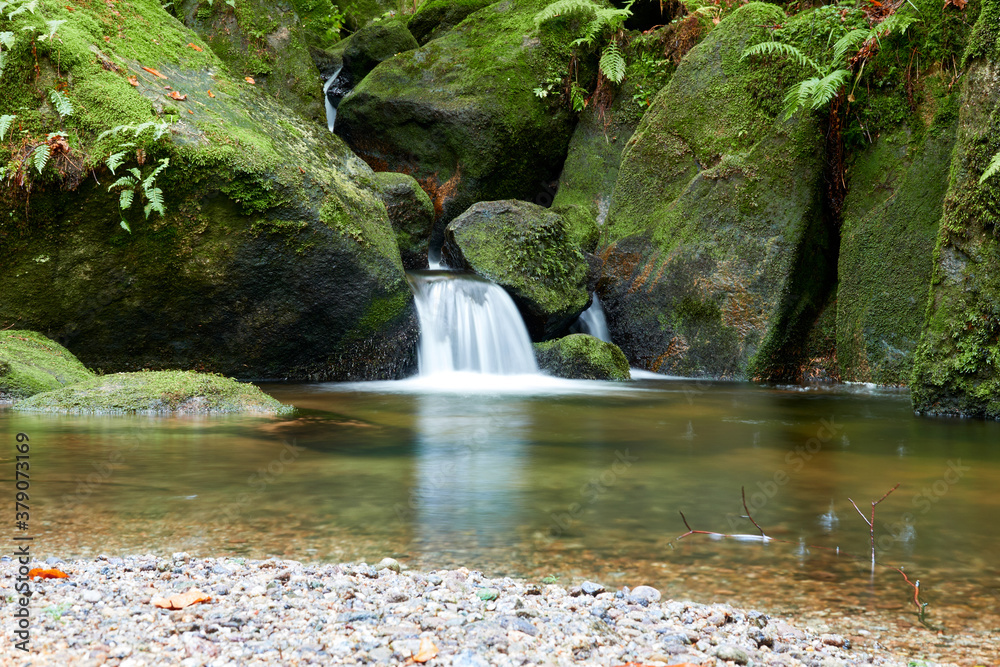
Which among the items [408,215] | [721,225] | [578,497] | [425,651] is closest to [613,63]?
[721,225]

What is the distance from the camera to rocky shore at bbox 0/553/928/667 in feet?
6.51

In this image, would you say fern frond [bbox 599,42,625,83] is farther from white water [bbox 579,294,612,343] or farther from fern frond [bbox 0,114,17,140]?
fern frond [bbox 0,114,17,140]

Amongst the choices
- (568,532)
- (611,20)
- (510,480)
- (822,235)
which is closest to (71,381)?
(510,480)

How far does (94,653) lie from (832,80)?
932cm

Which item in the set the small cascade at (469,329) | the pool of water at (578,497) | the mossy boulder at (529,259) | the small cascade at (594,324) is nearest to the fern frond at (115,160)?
the pool of water at (578,497)

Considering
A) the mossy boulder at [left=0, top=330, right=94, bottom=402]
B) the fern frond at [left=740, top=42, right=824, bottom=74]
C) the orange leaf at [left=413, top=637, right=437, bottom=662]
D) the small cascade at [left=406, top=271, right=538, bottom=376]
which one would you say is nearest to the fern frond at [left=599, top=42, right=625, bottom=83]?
the fern frond at [left=740, top=42, right=824, bottom=74]

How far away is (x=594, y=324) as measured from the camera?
Answer: 11344 mm

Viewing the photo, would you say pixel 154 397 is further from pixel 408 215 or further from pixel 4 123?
pixel 408 215

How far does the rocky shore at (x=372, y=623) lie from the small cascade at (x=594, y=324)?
879cm

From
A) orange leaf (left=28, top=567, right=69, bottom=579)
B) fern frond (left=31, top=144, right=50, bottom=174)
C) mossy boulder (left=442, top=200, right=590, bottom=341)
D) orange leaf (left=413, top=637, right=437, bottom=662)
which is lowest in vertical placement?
orange leaf (left=413, top=637, right=437, bottom=662)

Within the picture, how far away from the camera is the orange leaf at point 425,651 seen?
1.98 m

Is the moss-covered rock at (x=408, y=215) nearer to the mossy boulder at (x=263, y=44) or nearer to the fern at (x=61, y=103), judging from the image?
the mossy boulder at (x=263, y=44)

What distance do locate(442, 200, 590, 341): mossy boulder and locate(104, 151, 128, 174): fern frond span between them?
14.6 ft

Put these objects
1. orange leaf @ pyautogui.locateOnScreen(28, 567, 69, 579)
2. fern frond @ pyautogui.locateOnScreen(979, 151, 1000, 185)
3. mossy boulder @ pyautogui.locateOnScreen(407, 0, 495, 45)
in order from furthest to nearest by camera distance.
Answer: mossy boulder @ pyautogui.locateOnScreen(407, 0, 495, 45) < fern frond @ pyautogui.locateOnScreen(979, 151, 1000, 185) < orange leaf @ pyautogui.locateOnScreen(28, 567, 69, 579)
